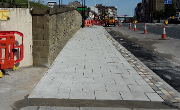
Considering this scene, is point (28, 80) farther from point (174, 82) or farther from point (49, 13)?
point (174, 82)

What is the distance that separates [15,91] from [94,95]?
1586 mm

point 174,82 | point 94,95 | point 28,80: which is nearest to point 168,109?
point 94,95


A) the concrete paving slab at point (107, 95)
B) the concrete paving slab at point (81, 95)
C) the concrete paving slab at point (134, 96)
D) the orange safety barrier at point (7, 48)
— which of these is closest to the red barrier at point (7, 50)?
the orange safety barrier at point (7, 48)

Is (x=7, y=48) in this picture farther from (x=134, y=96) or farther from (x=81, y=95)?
(x=134, y=96)

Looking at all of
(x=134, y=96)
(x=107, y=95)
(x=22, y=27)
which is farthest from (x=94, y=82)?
(x=22, y=27)

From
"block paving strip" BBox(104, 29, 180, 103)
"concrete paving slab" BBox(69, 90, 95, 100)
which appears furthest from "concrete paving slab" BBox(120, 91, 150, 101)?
"concrete paving slab" BBox(69, 90, 95, 100)

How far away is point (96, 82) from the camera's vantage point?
521cm

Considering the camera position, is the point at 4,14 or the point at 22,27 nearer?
the point at 4,14

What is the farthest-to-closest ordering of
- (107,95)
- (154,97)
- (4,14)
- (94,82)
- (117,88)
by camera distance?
1. (4,14)
2. (94,82)
3. (117,88)
4. (107,95)
5. (154,97)

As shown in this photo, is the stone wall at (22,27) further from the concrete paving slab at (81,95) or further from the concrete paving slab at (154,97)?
the concrete paving slab at (154,97)

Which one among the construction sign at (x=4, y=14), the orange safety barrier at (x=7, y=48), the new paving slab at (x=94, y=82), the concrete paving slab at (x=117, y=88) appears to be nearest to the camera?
the new paving slab at (x=94, y=82)

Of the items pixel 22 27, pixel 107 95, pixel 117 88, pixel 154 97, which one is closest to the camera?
pixel 154 97

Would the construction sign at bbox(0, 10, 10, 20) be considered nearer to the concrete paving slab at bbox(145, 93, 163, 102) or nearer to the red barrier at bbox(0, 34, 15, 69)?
the red barrier at bbox(0, 34, 15, 69)

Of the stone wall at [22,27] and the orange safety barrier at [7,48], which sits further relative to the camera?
the stone wall at [22,27]
